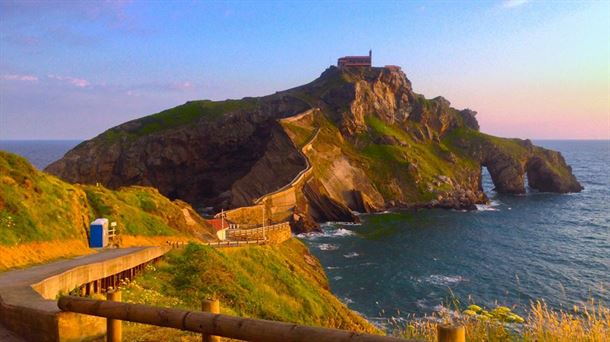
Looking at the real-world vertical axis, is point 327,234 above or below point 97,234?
below

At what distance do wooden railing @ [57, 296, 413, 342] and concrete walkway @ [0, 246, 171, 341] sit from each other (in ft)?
1.66

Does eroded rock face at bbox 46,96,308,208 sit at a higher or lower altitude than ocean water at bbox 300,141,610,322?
higher

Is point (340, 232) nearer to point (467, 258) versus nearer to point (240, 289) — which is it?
point (467, 258)

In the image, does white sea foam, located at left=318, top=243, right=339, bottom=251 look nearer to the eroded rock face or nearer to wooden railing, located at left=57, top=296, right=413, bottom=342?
the eroded rock face

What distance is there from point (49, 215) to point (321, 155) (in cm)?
7723

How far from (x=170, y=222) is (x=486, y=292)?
110ft

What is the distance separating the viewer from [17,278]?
1565 centimetres

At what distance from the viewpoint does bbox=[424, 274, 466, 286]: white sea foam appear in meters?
48.2

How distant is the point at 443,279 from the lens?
4972cm

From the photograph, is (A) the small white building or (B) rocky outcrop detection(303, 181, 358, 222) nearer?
(A) the small white building

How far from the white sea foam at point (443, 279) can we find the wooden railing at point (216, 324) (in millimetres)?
45450

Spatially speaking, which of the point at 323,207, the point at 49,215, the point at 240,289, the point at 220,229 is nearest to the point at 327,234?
the point at 323,207

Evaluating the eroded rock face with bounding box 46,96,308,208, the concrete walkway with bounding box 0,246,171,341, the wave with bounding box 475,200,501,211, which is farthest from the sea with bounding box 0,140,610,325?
the eroded rock face with bounding box 46,96,308,208

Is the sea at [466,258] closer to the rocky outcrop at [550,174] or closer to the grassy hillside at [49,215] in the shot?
the grassy hillside at [49,215]
